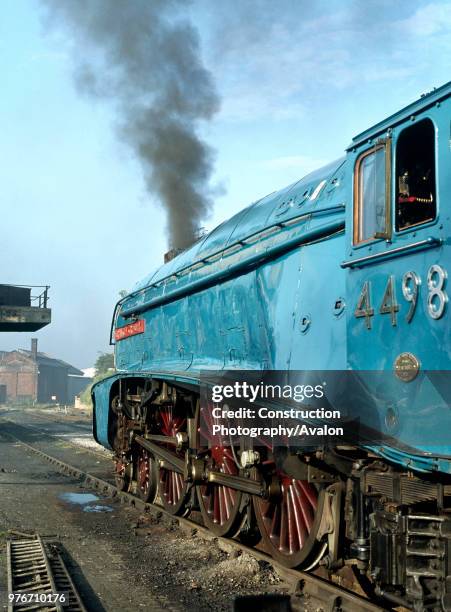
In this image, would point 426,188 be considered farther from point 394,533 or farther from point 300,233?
point 394,533

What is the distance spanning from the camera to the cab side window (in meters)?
4.45

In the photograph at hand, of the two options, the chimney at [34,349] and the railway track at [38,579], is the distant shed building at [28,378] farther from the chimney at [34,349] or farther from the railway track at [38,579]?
the railway track at [38,579]

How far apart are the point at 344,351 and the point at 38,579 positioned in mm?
3690

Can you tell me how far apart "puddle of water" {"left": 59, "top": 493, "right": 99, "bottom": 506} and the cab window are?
7.87 meters

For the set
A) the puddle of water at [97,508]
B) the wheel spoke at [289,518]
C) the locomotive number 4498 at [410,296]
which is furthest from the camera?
the puddle of water at [97,508]

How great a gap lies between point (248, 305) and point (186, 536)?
3.11 m

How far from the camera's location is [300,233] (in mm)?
6160

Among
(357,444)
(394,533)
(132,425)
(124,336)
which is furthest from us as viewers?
(124,336)

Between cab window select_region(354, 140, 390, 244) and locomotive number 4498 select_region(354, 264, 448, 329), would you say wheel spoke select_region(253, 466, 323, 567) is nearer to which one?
locomotive number 4498 select_region(354, 264, 448, 329)

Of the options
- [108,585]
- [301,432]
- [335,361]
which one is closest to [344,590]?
[301,432]

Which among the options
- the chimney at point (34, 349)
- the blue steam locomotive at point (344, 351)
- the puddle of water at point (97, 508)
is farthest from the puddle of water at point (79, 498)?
the chimney at point (34, 349)

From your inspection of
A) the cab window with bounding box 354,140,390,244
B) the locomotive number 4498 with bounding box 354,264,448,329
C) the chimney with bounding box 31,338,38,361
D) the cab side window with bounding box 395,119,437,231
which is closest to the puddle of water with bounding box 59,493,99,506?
the locomotive number 4498 with bounding box 354,264,448,329

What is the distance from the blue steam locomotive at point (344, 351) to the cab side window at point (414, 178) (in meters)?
0.01

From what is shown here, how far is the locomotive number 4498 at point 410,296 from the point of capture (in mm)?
3973
